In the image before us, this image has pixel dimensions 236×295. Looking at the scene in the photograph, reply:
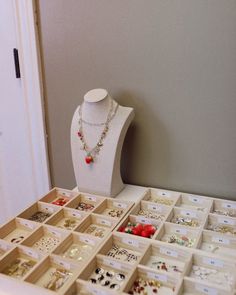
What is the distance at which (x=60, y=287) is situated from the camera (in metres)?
0.82

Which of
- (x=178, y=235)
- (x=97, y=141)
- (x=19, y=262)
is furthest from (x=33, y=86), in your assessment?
(x=178, y=235)

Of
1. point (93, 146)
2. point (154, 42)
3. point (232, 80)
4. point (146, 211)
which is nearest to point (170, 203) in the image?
point (146, 211)

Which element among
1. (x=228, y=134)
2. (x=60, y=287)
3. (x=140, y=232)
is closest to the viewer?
(x=60, y=287)

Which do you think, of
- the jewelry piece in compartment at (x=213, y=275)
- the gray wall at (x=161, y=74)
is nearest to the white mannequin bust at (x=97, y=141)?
the gray wall at (x=161, y=74)

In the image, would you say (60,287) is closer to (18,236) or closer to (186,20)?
(18,236)

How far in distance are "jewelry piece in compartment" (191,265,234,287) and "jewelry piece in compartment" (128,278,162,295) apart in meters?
0.11

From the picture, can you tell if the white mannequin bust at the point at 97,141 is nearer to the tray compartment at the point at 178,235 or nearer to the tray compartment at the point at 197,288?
the tray compartment at the point at 178,235

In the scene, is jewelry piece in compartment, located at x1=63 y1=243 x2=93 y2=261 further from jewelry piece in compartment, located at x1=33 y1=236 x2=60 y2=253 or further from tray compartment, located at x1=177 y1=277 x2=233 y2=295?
tray compartment, located at x1=177 y1=277 x2=233 y2=295

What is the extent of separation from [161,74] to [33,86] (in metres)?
0.64

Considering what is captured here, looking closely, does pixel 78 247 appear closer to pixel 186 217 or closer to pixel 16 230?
pixel 16 230

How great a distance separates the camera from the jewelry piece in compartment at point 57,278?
0.82 metres

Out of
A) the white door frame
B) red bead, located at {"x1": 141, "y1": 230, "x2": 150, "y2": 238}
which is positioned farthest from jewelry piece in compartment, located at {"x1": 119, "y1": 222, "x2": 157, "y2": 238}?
the white door frame

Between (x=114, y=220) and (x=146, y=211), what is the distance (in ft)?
0.50

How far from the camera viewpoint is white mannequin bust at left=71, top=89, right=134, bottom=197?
3.86 feet
